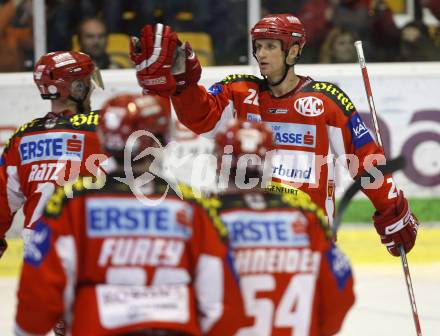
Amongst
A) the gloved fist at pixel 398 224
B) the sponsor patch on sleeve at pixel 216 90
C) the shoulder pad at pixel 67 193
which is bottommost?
the gloved fist at pixel 398 224

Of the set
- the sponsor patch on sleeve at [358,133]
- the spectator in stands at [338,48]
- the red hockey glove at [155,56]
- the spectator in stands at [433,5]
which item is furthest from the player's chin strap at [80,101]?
the spectator in stands at [433,5]

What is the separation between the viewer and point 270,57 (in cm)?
502

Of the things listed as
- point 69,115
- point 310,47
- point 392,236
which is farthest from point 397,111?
point 69,115

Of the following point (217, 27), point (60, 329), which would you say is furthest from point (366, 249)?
point (60, 329)

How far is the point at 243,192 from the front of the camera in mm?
3088

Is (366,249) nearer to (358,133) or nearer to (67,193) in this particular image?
(358,133)

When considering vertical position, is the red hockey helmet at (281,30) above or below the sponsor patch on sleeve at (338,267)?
above

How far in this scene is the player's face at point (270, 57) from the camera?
499cm

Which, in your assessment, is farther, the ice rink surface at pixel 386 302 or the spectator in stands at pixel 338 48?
the spectator in stands at pixel 338 48

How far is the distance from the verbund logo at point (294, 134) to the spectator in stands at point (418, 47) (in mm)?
3733

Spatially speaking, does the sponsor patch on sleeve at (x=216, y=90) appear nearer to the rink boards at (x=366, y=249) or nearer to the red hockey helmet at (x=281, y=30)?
the red hockey helmet at (x=281, y=30)

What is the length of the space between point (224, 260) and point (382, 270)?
4.68 metres

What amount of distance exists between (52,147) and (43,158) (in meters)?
0.06

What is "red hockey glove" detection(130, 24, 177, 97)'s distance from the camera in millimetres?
4586
